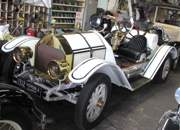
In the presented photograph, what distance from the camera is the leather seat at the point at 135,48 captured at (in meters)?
3.98

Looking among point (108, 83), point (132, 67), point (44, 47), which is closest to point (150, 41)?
point (132, 67)

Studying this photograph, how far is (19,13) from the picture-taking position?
6.14 metres

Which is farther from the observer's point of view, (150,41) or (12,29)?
(12,29)

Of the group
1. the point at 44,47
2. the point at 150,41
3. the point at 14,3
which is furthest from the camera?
the point at 14,3

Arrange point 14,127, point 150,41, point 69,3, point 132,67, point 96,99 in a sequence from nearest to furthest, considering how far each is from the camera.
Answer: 1. point 14,127
2. point 96,99
3. point 132,67
4. point 150,41
5. point 69,3

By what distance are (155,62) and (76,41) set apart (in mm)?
1566

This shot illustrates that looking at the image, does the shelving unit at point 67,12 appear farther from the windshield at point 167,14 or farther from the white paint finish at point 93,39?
the white paint finish at point 93,39

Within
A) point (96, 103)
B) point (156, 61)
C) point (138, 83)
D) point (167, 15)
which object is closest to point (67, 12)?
point (167, 15)

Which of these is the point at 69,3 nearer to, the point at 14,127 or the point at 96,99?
the point at 96,99

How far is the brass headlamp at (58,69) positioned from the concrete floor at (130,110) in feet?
1.87

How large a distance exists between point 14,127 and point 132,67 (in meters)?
2.11

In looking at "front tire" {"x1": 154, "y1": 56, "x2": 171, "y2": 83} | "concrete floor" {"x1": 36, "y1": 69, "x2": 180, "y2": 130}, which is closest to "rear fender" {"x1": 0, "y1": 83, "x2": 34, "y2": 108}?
"concrete floor" {"x1": 36, "y1": 69, "x2": 180, "y2": 130}

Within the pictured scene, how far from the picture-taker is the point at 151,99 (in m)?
4.02

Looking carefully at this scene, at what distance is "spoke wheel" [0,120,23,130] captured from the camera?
211cm
